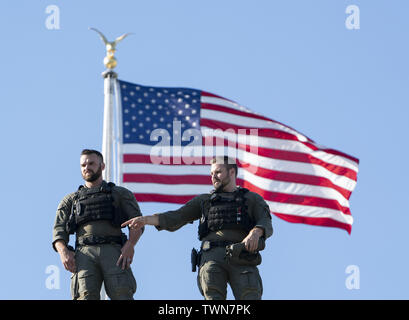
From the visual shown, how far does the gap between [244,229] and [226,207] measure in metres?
0.37

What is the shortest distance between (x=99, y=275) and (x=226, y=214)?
184 centimetres

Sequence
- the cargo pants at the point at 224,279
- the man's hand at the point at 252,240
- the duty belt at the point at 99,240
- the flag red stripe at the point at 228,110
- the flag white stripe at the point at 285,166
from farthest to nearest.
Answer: the flag red stripe at the point at 228,110
the flag white stripe at the point at 285,166
the duty belt at the point at 99,240
the cargo pants at the point at 224,279
the man's hand at the point at 252,240

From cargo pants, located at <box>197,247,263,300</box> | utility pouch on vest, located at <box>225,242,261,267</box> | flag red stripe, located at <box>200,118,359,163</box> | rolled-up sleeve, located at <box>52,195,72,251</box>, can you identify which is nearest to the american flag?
flag red stripe, located at <box>200,118,359,163</box>

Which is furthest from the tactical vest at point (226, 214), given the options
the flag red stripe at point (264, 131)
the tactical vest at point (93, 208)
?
the flag red stripe at point (264, 131)

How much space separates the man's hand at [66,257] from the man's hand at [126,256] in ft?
2.03

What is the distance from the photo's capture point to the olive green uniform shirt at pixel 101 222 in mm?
14578

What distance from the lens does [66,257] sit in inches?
569

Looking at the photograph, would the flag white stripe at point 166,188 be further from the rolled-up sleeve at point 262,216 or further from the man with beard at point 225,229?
the rolled-up sleeve at point 262,216

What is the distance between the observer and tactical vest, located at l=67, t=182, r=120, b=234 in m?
14.6

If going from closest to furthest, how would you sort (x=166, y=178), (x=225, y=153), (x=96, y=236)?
(x=96, y=236) < (x=166, y=178) < (x=225, y=153)

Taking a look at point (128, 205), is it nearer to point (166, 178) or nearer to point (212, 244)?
point (212, 244)

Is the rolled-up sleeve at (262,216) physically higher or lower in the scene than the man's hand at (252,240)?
higher

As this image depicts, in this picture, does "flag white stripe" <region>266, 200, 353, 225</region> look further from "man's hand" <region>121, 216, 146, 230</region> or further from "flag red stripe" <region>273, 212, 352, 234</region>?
"man's hand" <region>121, 216, 146, 230</region>

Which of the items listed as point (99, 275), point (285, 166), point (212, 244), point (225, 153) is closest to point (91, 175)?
point (99, 275)
